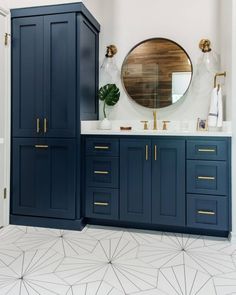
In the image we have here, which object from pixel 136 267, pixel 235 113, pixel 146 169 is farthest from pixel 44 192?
pixel 235 113

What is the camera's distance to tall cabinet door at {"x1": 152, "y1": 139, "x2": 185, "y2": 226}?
2.66 m

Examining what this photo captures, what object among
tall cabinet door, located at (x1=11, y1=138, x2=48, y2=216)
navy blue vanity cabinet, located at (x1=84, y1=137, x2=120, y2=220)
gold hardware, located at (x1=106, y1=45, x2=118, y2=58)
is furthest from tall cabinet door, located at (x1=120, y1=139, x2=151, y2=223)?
gold hardware, located at (x1=106, y1=45, x2=118, y2=58)

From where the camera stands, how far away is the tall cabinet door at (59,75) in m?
2.79

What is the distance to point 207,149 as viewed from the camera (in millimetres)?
2574

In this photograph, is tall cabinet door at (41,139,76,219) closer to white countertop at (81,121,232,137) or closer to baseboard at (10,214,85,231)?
baseboard at (10,214,85,231)

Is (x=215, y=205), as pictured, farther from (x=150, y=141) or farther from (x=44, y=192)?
(x=44, y=192)

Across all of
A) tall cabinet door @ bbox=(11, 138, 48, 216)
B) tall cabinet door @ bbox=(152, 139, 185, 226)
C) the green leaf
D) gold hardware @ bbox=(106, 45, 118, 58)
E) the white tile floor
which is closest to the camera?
the white tile floor

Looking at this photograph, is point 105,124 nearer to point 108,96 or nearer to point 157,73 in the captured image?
point 108,96

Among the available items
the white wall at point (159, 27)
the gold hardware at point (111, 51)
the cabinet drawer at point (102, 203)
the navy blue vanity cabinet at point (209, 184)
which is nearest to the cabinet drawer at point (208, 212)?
the navy blue vanity cabinet at point (209, 184)

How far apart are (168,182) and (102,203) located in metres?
0.69

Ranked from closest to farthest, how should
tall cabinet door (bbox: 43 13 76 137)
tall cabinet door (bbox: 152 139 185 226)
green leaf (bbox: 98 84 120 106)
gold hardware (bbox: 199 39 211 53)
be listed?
tall cabinet door (bbox: 152 139 185 226)
tall cabinet door (bbox: 43 13 76 137)
gold hardware (bbox: 199 39 211 53)
green leaf (bbox: 98 84 120 106)

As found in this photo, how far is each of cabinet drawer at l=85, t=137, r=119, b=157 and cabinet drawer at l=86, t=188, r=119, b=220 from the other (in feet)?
1.19

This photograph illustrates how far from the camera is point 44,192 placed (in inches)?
114

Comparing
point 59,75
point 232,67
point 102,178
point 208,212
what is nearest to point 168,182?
point 208,212
